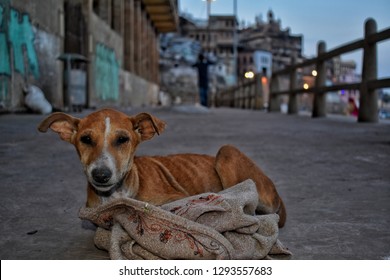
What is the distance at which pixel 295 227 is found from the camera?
8.59 feet

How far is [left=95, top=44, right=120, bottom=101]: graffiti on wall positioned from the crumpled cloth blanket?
50.3 feet

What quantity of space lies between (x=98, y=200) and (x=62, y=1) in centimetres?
1309

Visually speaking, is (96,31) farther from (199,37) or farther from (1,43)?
(199,37)

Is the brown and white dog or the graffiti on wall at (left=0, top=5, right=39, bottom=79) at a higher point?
the graffiti on wall at (left=0, top=5, right=39, bottom=79)

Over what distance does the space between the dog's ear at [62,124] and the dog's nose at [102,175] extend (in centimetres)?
45

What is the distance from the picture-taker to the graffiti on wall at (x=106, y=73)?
56.5 feet

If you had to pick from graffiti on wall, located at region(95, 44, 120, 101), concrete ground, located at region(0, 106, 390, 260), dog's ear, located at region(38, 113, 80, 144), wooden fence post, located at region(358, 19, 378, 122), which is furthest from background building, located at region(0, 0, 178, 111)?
dog's ear, located at region(38, 113, 80, 144)

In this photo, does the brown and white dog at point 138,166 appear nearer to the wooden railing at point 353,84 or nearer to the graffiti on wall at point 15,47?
the wooden railing at point 353,84

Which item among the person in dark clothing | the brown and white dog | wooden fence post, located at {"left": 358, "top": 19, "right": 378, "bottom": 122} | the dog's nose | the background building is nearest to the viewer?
the dog's nose

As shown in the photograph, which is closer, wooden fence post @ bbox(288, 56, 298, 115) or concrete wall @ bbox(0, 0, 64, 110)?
concrete wall @ bbox(0, 0, 64, 110)

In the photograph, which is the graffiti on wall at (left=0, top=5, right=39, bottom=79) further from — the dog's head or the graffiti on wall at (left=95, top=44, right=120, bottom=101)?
the dog's head

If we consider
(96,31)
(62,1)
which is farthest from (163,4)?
(62,1)

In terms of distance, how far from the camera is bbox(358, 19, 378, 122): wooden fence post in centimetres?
964

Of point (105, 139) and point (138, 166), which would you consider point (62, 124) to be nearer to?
point (105, 139)
